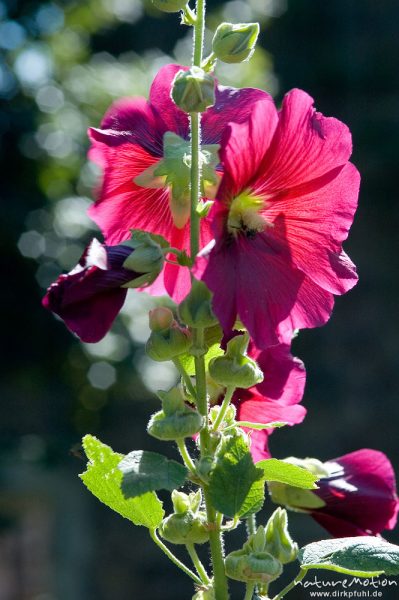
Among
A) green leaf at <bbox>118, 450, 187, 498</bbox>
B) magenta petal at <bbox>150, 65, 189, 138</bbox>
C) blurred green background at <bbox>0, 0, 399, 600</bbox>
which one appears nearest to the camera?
green leaf at <bbox>118, 450, 187, 498</bbox>

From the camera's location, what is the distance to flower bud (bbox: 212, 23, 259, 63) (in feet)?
1.47

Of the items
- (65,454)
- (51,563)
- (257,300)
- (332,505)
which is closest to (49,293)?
(257,300)

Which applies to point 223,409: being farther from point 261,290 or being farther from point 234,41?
point 234,41

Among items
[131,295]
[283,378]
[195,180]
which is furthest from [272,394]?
[131,295]

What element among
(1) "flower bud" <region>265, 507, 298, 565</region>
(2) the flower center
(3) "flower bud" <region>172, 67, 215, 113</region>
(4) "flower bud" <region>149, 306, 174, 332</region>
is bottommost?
(1) "flower bud" <region>265, 507, 298, 565</region>

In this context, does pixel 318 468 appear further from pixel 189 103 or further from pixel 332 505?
pixel 189 103

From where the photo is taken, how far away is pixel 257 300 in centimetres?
44

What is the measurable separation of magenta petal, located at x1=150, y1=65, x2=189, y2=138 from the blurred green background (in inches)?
81.9

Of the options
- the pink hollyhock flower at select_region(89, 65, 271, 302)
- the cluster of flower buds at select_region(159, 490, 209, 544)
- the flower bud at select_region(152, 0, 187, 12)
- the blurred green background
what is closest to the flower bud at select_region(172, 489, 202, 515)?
the cluster of flower buds at select_region(159, 490, 209, 544)

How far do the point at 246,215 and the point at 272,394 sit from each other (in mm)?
88

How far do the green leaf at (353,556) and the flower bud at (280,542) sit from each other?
0.04 feet

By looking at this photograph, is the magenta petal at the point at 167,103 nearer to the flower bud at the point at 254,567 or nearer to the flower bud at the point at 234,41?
the flower bud at the point at 234,41

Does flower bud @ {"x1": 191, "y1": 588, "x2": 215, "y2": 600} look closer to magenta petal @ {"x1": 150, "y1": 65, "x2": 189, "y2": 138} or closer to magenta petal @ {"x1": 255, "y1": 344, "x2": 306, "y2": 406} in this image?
magenta petal @ {"x1": 255, "y1": 344, "x2": 306, "y2": 406}

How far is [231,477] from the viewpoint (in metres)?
0.42
